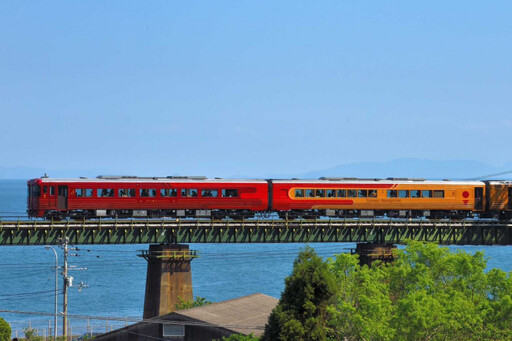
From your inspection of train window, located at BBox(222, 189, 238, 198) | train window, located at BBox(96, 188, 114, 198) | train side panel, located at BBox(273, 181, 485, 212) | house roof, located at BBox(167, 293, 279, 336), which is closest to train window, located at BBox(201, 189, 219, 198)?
train window, located at BBox(222, 189, 238, 198)

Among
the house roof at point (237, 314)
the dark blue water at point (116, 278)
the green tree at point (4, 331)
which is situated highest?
the house roof at point (237, 314)

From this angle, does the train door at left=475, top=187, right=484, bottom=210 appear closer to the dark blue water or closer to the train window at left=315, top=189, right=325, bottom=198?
the dark blue water

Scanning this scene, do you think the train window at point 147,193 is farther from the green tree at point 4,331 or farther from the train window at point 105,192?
the green tree at point 4,331

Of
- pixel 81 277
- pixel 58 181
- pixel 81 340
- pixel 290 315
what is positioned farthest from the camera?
pixel 81 277

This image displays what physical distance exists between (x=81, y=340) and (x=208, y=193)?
17.2 m

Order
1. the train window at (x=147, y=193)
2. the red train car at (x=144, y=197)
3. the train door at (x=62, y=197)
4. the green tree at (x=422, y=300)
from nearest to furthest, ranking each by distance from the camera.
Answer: the green tree at (x=422, y=300) < the train door at (x=62, y=197) < the red train car at (x=144, y=197) < the train window at (x=147, y=193)

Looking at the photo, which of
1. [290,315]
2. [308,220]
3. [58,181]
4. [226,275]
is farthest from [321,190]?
[226,275]

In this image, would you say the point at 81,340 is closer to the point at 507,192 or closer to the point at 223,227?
the point at 223,227

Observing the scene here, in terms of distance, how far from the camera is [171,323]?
5506 centimetres

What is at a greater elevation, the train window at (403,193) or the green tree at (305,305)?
the train window at (403,193)

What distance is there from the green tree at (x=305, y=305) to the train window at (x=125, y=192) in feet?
116

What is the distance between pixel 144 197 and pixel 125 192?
5.46ft

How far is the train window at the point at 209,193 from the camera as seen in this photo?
78500 millimetres

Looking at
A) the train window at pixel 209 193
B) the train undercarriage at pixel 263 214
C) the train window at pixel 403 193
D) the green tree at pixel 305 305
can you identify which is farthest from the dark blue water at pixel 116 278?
the green tree at pixel 305 305
